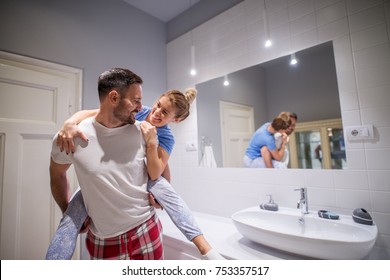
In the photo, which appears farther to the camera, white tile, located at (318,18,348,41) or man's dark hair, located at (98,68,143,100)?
white tile, located at (318,18,348,41)

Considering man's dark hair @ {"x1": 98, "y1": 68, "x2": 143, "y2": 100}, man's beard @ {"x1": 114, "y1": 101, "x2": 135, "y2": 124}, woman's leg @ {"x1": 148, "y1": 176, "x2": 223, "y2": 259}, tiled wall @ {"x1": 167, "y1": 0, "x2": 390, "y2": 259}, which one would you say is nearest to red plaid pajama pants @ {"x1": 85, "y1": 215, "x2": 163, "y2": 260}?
woman's leg @ {"x1": 148, "y1": 176, "x2": 223, "y2": 259}

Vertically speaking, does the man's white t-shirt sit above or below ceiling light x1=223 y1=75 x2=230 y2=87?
below

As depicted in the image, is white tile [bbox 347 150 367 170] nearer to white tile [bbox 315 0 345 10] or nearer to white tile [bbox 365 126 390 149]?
white tile [bbox 365 126 390 149]

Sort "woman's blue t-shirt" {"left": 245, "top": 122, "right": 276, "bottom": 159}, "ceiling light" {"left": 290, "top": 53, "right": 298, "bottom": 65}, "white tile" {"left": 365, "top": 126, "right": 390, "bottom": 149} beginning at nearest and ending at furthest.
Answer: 1. "white tile" {"left": 365, "top": 126, "right": 390, "bottom": 149}
2. "ceiling light" {"left": 290, "top": 53, "right": 298, "bottom": 65}
3. "woman's blue t-shirt" {"left": 245, "top": 122, "right": 276, "bottom": 159}

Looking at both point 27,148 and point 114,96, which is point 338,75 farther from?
point 27,148

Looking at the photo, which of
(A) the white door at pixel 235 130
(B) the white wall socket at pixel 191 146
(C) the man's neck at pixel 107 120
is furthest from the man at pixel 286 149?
(C) the man's neck at pixel 107 120

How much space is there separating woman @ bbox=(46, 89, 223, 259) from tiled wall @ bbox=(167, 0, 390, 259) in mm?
818

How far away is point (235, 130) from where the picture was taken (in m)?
1.56

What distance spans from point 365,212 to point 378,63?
75cm

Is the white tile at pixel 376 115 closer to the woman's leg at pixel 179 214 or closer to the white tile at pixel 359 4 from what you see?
the white tile at pixel 359 4

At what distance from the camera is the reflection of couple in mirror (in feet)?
4.26

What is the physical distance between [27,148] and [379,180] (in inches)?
79.9
